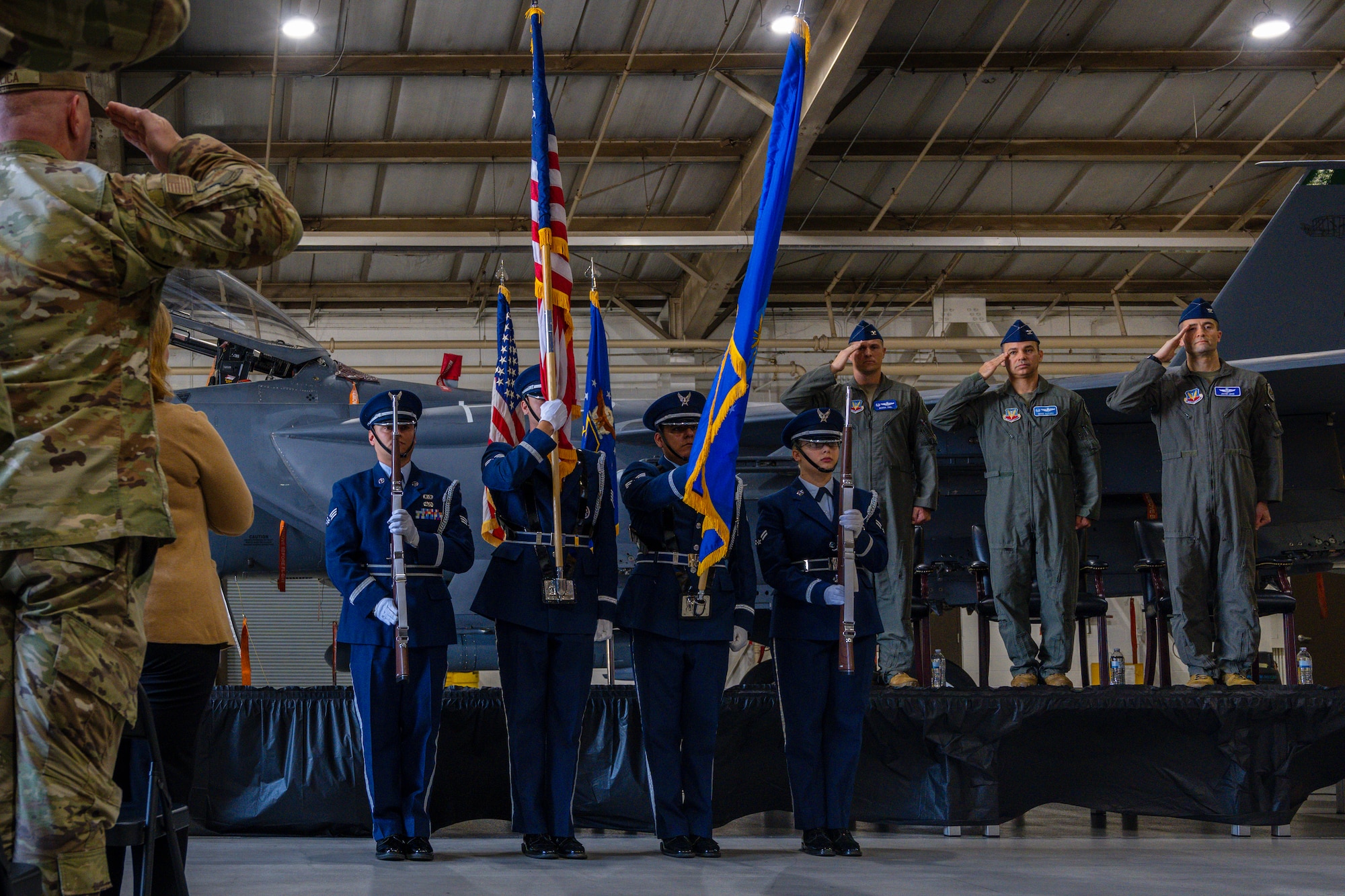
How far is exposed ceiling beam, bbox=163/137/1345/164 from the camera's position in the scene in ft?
39.8

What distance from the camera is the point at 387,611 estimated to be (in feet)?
13.2

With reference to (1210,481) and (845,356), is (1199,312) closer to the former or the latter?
(1210,481)

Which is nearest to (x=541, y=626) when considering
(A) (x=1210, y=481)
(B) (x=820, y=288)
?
(A) (x=1210, y=481)

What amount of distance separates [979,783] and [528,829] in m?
2.13

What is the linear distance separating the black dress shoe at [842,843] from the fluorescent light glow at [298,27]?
7956mm

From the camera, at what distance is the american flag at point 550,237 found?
454 centimetres

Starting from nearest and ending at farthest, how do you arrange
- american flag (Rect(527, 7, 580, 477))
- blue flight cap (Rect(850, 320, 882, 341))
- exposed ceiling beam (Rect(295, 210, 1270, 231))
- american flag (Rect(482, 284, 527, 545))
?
american flag (Rect(482, 284, 527, 545)), american flag (Rect(527, 7, 580, 477)), blue flight cap (Rect(850, 320, 882, 341)), exposed ceiling beam (Rect(295, 210, 1270, 231))

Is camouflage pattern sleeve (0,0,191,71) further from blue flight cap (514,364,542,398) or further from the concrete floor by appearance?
blue flight cap (514,364,542,398)

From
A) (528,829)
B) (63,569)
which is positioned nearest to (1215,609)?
(528,829)

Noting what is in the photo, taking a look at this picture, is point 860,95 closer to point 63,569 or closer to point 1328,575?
point 1328,575

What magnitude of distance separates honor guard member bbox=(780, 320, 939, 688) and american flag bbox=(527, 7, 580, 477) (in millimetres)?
1604

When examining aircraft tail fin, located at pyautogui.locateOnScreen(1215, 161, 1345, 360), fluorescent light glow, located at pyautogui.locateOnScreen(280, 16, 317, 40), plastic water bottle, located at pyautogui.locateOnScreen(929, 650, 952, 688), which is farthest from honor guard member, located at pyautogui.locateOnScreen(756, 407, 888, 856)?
fluorescent light glow, located at pyautogui.locateOnScreen(280, 16, 317, 40)

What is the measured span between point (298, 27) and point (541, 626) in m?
7.13

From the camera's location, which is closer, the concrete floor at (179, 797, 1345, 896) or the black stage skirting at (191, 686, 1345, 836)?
the concrete floor at (179, 797, 1345, 896)
